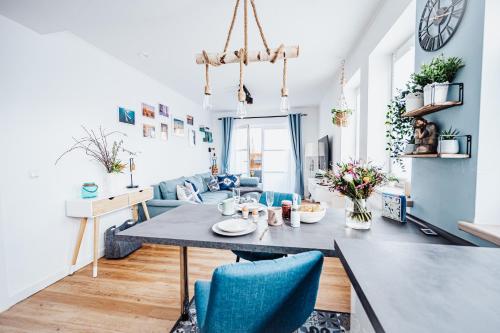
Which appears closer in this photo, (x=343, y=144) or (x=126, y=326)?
(x=126, y=326)

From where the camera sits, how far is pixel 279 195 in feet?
6.91

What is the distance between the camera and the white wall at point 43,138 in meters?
1.94

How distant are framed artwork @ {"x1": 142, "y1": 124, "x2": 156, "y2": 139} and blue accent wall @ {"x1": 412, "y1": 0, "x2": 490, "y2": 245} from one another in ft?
11.8

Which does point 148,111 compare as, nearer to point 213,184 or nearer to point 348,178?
point 213,184

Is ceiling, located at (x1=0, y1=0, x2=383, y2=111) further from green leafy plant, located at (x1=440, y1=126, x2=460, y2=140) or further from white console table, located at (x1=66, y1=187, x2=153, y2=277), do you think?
white console table, located at (x1=66, y1=187, x2=153, y2=277)

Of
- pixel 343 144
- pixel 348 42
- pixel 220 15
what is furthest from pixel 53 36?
pixel 343 144

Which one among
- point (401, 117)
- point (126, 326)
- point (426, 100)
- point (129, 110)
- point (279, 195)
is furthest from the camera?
point (129, 110)

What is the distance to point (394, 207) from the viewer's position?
1432 mm

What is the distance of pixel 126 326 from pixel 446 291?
79.4 inches

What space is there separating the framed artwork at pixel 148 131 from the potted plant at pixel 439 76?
3.62 meters

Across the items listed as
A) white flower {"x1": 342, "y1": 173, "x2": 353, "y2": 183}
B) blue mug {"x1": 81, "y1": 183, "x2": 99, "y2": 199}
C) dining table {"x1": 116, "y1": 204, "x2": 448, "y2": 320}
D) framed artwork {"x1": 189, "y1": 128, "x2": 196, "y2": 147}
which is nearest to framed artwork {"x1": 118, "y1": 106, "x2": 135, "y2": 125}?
blue mug {"x1": 81, "y1": 183, "x2": 99, "y2": 199}

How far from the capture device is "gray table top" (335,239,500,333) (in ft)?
1.36

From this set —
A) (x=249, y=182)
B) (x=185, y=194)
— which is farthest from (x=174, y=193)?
(x=249, y=182)

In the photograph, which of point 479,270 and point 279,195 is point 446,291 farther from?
point 279,195
